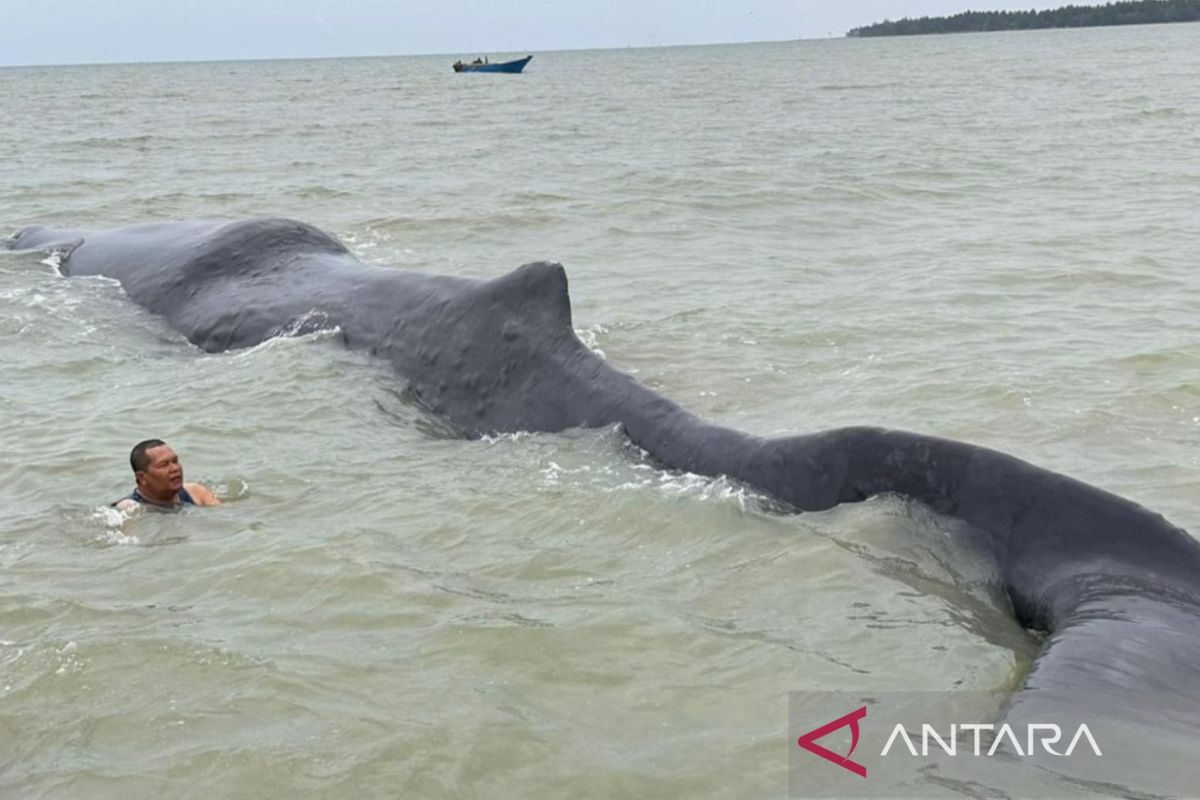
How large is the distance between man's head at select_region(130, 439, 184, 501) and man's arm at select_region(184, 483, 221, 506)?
0.56 feet

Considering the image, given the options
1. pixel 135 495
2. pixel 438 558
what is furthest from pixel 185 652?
pixel 135 495

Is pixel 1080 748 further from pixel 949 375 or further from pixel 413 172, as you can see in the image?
pixel 413 172

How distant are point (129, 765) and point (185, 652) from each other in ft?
3.02

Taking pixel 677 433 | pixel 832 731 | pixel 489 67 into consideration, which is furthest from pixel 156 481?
pixel 489 67

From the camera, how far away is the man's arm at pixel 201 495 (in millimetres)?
7676

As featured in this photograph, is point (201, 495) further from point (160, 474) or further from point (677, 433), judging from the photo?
point (677, 433)

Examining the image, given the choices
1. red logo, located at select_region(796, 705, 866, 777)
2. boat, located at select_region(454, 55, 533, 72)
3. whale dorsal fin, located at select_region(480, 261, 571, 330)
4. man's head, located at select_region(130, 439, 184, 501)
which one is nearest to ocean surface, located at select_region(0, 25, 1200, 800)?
red logo, located at select_region(796, 705, 866, 777)

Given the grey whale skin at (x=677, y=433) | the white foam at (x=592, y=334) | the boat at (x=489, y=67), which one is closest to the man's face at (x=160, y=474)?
the grey whale skin at (x=677, y=433)

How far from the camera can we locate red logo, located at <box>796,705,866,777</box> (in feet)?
14.5

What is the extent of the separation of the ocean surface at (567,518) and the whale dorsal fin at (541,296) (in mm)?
750

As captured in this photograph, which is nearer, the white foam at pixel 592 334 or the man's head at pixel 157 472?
the man's head at pixel 157 472

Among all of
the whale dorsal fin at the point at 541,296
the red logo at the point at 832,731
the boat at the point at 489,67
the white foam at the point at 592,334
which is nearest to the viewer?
the red logo at the point at 832,731

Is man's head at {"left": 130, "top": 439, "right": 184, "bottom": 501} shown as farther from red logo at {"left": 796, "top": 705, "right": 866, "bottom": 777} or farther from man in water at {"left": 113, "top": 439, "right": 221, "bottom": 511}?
red logo at {"left": 796, "top": 705, "right": 866, "bottom": 777}

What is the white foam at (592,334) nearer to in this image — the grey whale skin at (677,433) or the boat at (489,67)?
the grey whale skin at (677,433)
